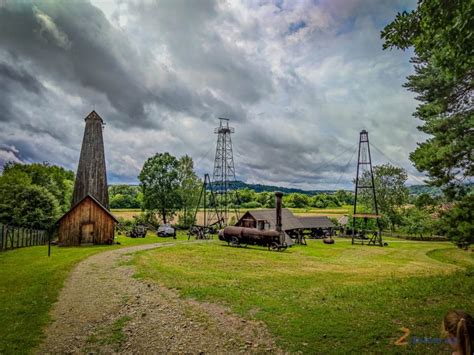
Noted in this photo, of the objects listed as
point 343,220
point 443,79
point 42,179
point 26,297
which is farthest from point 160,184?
point 443,79

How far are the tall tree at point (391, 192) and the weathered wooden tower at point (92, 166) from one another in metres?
53.7

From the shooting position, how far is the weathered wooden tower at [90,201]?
30.5 m

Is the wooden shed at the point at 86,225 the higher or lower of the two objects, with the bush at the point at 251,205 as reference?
lower

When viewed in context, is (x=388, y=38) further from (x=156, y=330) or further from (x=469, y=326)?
(x=156, y=330)

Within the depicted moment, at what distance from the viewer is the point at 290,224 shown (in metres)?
44.2

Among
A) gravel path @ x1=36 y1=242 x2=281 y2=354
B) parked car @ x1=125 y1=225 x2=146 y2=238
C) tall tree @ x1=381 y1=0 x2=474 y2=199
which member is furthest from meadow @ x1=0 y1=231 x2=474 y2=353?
parked car @ x1=125 y1=225 x2=146 y2=238

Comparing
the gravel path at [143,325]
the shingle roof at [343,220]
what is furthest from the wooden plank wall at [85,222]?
the shingle roof at [343,220]

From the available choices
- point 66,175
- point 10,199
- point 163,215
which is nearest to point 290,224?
point 163,215

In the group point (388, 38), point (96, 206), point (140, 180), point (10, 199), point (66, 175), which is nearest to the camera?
point (388, 38)

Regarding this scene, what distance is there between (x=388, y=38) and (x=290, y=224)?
38124 mm

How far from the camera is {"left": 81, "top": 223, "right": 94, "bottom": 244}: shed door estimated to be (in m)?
30.7

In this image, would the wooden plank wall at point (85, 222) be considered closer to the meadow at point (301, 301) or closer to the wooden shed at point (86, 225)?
the wooden shed at point (86, 225)

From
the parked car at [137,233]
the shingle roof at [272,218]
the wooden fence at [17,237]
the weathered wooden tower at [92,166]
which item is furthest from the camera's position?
the parked car at [137,233]

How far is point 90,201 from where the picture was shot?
31125 millimetres
